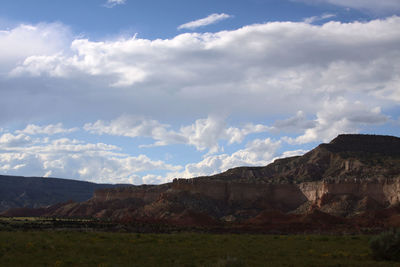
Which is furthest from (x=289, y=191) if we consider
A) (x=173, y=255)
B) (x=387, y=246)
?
(x=387, y=246)

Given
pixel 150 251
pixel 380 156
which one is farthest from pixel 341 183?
pixel 150 251

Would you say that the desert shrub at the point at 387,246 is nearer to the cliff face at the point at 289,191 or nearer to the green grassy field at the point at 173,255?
the green grassy field at the point at 173,255

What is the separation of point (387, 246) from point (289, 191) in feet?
295

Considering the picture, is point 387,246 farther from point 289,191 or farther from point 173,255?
point 289,191

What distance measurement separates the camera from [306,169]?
13162cm

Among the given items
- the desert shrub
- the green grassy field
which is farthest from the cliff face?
the desert shrub

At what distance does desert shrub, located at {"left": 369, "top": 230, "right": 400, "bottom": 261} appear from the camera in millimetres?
23625

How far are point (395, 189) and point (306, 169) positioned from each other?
4248 cm

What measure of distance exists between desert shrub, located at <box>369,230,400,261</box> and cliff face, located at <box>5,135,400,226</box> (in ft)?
192

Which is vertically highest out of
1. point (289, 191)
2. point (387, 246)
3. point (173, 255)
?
point (289, 191)

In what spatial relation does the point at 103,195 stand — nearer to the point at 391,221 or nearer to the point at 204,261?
the point at 391,221

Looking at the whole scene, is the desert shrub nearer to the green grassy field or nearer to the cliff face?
the green grassy field

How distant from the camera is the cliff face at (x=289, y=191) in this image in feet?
304

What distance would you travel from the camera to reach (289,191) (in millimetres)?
112438
